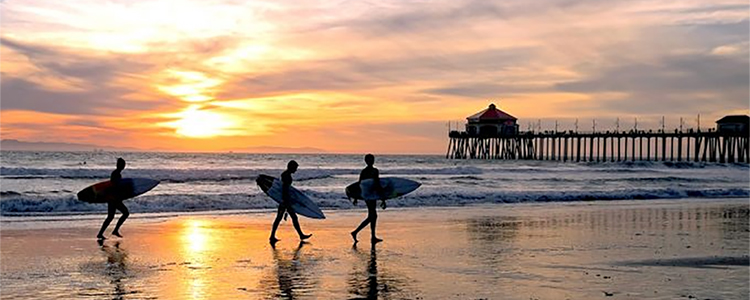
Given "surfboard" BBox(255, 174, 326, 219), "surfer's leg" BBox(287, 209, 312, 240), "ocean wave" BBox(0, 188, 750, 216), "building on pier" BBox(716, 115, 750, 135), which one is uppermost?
"building on pier" BBox(716, 115, 750, 135)

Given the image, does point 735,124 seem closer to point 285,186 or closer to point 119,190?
point 285,186

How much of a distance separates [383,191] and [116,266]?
18.4ft

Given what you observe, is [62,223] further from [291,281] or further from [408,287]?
[408,287]

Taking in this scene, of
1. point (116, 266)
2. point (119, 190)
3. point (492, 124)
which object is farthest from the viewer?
point (492, 124)

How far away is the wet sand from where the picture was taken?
9844mm

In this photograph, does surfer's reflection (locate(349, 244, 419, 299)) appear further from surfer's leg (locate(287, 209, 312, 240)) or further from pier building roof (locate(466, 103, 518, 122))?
pier building roof (locate(466, 103, 518, 122))

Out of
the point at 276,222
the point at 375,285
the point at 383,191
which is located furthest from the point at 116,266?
the point at 383,191

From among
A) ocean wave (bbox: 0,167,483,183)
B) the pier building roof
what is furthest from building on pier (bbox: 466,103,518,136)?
ocean wave (bbox: 0,167,483,183)

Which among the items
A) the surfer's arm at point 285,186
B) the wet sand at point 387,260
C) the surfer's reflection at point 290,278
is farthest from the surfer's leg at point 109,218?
the surfer's reflection at point 290,278

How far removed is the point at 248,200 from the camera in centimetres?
2728

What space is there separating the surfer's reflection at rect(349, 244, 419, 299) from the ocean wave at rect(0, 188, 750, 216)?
554 inches

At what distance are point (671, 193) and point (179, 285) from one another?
3042cm

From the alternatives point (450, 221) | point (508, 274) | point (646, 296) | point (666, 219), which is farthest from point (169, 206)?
point (646, 296)

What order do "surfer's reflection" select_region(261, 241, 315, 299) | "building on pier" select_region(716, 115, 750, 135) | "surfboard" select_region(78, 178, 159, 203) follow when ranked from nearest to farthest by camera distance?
"surfer's reflection" select_region(261, 241, 315, 299) < "surfboard" select_region(78, 178, 159, 203) < "building on pier" select_region(716, 115, 750, 135)
